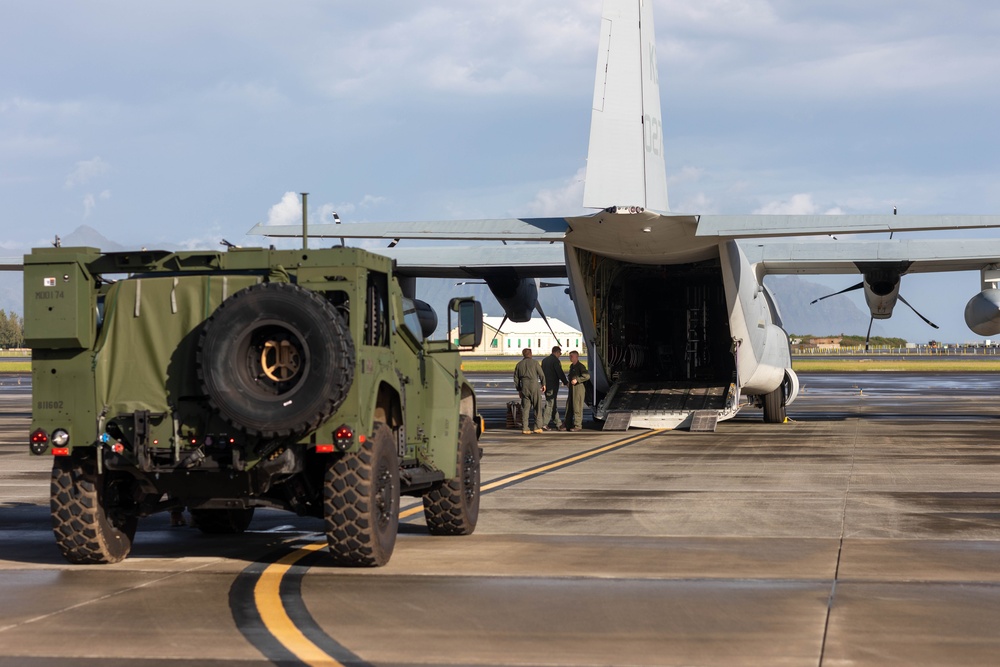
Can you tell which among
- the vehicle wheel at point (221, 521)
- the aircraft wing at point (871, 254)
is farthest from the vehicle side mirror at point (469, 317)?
the aircraft wing at point (871, 254)

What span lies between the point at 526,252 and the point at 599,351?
4.45 metres

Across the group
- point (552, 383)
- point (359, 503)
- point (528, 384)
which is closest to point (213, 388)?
point (359, 503)

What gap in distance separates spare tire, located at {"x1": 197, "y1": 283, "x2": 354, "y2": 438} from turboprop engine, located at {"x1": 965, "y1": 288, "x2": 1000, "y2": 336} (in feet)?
64.2

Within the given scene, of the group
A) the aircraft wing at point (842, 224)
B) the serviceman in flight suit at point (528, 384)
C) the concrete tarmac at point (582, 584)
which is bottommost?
the concrete tarmac at point (582, 584)

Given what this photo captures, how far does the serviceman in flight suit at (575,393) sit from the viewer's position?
25.6m

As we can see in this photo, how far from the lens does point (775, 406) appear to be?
2731cm

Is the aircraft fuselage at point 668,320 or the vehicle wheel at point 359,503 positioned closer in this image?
the vehicle wheel at point 359,503

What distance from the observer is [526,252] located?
28.8m

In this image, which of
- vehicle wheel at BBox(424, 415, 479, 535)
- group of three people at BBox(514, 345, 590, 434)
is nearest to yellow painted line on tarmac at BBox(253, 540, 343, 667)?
vehicle wheel at BBox(424, 415, 479, 535)

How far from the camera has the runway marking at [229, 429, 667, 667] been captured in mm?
6129

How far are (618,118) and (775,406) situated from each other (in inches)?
410

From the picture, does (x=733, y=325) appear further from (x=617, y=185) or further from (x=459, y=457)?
(x=459, y=457)

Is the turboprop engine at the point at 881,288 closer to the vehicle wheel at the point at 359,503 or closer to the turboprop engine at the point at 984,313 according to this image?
the turboprop engine at the point at 984,313

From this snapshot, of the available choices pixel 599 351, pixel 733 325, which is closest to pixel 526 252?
pixel 599 351
